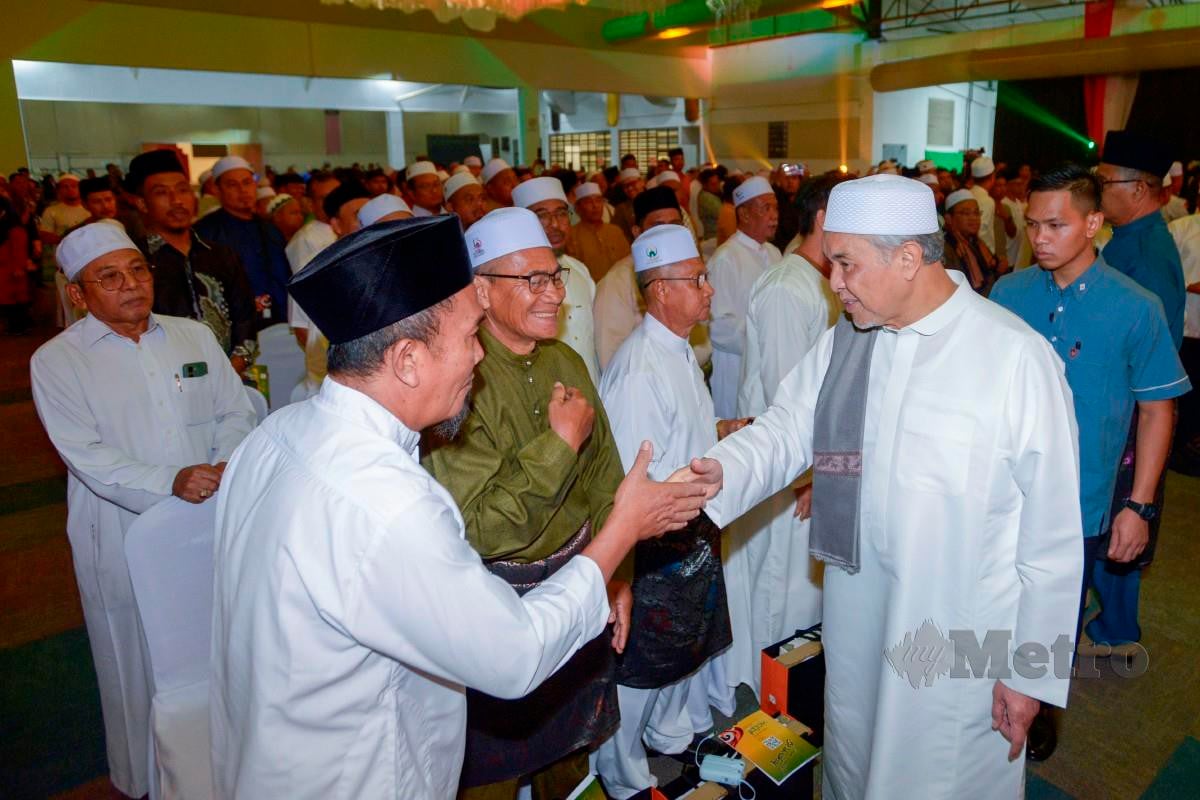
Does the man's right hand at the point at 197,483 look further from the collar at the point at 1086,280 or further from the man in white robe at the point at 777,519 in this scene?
the collar at the point at 1086,280

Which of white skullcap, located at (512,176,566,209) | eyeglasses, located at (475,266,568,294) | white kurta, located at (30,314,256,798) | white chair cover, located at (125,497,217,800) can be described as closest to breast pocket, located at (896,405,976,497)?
eyeglasses, located at (475,266,568,294)

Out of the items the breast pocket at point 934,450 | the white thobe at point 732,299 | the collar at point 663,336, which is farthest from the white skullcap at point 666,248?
the white thobe at point 732,299

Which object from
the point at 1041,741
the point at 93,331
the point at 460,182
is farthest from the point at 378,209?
the point at 1041,741

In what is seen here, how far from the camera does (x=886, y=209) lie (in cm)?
183

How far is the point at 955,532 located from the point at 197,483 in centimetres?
192

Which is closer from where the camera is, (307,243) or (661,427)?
(661,427)

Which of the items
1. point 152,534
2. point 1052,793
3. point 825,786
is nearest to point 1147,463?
point 1052,793

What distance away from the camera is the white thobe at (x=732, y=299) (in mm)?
4656

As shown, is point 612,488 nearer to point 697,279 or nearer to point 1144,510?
point 697,279

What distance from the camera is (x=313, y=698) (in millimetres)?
1340

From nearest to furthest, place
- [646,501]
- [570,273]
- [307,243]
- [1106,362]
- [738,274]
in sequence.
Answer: [646,501]
[1106,362]
[570,273]
[738,274]
[307,243]

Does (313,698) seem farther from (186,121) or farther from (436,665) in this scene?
(186,121)

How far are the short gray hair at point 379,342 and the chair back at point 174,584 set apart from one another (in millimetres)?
986

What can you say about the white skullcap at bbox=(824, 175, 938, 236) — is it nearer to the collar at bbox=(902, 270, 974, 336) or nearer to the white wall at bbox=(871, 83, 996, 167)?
the collar at bbox=(902, 270, 974, 336)
